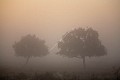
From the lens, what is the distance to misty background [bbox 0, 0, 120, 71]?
2.84 metres

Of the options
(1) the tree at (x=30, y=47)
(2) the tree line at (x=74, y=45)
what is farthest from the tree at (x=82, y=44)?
(1) the tree at (x=30, y=47)

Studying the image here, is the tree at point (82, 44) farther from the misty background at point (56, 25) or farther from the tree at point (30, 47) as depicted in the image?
the tree at point (30, 47)

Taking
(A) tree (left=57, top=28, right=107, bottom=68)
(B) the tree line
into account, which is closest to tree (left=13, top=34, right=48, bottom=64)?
(B) the tree line

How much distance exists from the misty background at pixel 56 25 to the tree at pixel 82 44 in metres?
0.06

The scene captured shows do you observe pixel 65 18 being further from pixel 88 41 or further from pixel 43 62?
pixel 43 62

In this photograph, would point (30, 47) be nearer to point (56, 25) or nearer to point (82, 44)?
point (56, 25)

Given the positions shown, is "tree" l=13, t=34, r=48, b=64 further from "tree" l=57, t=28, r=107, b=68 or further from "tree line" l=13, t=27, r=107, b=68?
"tree" l=57, t=28, r=107, b=68

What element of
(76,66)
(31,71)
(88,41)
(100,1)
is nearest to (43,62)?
(31,71)

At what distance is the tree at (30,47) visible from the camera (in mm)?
2918

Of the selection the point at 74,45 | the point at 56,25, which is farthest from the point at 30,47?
the point at 74,45

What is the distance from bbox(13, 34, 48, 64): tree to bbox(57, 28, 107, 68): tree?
10.5 inches

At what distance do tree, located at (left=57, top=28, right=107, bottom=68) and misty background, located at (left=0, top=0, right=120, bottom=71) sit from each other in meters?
0.06

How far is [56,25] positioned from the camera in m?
2.95

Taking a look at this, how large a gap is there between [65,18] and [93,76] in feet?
2.90
